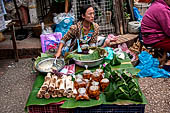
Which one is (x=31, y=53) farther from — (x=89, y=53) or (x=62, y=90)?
(x=62, y=90)

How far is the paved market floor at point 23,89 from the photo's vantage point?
3.20 metres

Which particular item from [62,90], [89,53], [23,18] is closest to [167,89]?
[89,53]

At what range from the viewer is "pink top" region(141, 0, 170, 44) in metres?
3.73

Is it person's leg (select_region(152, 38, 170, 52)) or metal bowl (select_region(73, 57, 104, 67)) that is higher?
metal bowl (select_region(73, 57, 104, 67))

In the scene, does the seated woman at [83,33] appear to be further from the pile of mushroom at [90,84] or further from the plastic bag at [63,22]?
the plastic bag at [63,22]

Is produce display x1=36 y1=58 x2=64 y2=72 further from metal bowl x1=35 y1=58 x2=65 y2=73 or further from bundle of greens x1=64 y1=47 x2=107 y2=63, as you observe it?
bundle of greens x1=64 y1=47 x2=107 y2=63

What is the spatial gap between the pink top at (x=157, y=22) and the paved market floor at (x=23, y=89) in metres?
0.89


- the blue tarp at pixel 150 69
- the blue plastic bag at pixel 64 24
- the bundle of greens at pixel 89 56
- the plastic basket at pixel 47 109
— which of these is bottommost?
Result: the blue tarp at pixel 150 69

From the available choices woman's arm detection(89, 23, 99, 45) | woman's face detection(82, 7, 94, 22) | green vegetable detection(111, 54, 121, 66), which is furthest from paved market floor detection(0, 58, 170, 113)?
woman's face detection(82, 7, 94, 22)

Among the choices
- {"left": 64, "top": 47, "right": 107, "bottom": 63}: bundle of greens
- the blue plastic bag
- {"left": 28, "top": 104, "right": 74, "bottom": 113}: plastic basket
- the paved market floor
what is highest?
the blue plastic bag

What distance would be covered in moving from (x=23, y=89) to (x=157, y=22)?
3.05 metres

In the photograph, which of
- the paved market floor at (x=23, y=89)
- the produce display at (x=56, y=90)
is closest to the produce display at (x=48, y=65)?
the produce display at (x=56, y=90)

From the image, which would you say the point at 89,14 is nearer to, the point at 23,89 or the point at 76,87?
the point at 76,87

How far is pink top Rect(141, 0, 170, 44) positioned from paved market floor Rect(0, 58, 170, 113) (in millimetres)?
889
